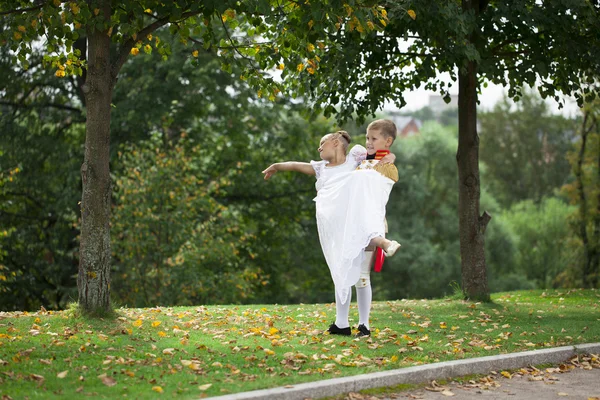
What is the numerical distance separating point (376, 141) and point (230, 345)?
8.32 feet

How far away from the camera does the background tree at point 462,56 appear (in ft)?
36.8

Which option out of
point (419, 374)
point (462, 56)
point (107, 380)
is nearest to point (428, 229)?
point (462, 56)

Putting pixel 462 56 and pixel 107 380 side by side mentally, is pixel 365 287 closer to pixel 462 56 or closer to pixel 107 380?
pixel 107 380

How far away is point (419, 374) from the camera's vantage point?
7.00m

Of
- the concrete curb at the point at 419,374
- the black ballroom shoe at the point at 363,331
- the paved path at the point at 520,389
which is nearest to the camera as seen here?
the concrete curb at the point at 419,374

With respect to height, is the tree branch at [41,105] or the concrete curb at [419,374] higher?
the tree branch at [41,105]

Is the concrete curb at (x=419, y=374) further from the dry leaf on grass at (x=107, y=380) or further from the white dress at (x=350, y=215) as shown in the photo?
the white dress at (x=350, y=215)

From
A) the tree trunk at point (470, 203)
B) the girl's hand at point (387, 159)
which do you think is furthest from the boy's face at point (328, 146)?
the tree trunk at point (470, 203)

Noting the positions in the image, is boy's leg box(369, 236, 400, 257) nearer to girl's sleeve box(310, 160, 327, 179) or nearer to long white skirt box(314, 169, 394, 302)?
long white skirt box(314, 169, 394, 302)

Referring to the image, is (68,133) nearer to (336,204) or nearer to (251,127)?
(251,127)

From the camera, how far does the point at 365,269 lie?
8461 mm

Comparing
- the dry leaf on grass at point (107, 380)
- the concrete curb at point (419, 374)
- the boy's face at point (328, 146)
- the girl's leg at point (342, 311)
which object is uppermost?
the boy's face at point (328, 146)

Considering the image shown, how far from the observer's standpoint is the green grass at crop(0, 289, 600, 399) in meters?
6.25

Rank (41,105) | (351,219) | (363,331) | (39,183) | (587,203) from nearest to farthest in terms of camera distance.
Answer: (351,219)
(363,331)
(39,183)
(41,105)
(587,203)
